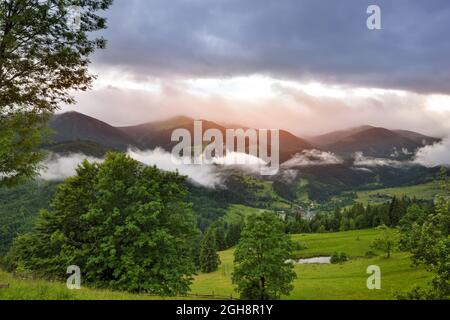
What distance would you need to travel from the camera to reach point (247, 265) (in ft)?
196

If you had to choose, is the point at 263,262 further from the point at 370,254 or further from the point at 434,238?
the point at 370,254

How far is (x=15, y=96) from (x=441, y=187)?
26.9 meters

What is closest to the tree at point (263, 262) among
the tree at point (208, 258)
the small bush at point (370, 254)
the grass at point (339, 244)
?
the small bush at point (370, 254)

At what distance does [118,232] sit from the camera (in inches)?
1316

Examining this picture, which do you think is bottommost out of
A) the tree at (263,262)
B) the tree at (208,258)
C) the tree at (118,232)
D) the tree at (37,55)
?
the tree at (208,258)

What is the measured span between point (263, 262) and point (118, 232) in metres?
31.4

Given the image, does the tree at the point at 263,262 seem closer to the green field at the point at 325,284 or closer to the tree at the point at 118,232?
the green field at the point at 325,284

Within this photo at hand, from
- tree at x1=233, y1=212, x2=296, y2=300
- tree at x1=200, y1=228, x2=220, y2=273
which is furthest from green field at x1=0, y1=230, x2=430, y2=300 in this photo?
tree at x1=233, y1=212, x2=296, y2=300

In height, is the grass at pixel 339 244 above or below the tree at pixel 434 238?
below

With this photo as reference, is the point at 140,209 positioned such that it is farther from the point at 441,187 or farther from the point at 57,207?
the point at 441,187

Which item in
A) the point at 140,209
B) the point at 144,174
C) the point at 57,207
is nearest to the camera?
the point at 140,209

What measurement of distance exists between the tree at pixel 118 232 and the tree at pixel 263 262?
2216 cm

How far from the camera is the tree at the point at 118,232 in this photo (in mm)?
33438

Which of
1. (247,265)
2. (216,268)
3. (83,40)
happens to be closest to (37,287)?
(83,40)
